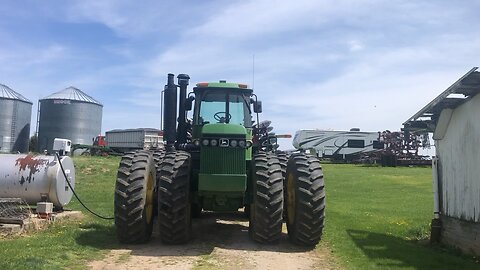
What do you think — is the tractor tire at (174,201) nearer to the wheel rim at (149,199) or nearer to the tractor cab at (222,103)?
the wheel rim at (149,199)

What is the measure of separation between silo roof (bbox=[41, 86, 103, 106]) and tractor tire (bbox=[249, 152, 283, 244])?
4769cm

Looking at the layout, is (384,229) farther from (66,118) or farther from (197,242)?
(66,118)

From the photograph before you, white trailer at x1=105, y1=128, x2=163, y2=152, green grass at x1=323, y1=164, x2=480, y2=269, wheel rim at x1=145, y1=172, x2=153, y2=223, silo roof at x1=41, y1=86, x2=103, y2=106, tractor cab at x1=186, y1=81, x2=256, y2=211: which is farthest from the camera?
silo roof at x1=41, y1=86, x2=103, y2=106

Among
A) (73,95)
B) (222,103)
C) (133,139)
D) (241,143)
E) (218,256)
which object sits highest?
(73,95)

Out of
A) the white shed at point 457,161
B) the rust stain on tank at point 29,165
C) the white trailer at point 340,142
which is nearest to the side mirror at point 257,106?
the white shed at point 457,161

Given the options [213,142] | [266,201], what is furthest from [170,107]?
[266,201]

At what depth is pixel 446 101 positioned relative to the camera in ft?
34.0

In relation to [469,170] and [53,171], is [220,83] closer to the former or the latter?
[53,171]

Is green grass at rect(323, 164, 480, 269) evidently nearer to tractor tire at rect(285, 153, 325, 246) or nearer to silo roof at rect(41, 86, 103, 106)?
tractor tire at rect(285, 153, 325, 246)

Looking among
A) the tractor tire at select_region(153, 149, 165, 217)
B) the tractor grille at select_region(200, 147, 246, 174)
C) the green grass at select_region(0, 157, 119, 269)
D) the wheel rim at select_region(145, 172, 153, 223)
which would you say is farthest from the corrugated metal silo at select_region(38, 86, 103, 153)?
the tractor grille at select_region(200, 147, 246, 174)

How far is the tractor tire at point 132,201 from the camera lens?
917 cm

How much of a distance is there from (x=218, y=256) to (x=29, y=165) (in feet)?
19.9

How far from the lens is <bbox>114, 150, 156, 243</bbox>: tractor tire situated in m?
9.17

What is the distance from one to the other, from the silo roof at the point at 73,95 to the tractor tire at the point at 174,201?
155ft
